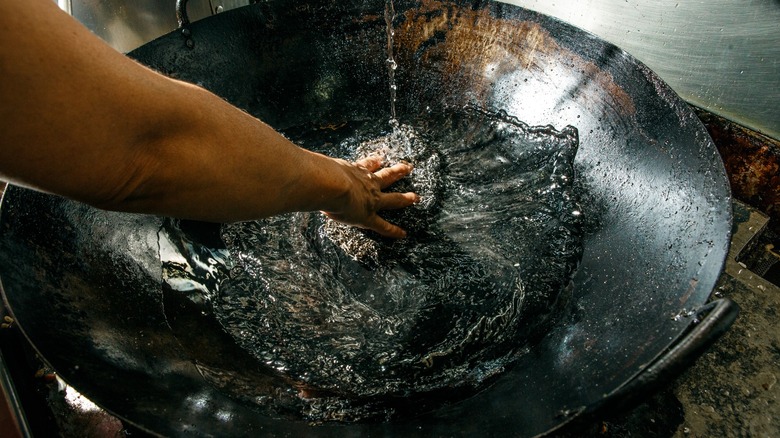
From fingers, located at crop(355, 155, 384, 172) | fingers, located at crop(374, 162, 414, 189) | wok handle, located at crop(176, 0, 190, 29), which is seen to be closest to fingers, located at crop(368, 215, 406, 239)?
fingers, located at crop(374, 162, 414, 189)

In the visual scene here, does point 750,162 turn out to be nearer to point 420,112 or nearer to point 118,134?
point 420,112

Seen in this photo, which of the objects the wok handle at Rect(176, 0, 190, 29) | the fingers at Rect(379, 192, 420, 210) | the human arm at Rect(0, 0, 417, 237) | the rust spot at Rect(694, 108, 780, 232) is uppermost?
the wok handle at Rect(176, 0, 190, 29)

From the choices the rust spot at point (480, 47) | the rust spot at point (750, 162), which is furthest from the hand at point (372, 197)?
the rust spot at point (750, 162)

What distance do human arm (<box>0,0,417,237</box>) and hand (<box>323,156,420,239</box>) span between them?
1.26ft

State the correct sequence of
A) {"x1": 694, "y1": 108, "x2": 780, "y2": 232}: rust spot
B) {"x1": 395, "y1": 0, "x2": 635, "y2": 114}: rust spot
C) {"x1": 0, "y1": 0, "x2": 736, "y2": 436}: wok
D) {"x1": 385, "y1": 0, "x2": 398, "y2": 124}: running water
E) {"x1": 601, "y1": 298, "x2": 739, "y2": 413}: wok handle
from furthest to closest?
{"x1": 385, "y1": 0, "x2": 398, "y2": 124}: running water < {"x1": 694, "y1": 108, "x2": 780, "y2": 232}: rust spot < {"x1": 395, "y1": 0, "x2": 635, "y2": 114}: rust spot < {"x1": 0, "y1": 0, "x2": 736, "y2": 436}: wok < {"x1": 601, "y1": 298, "x2": 739, "y2": 413}: wok handle

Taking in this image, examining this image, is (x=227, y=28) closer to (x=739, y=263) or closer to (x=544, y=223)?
(x=544, y=223)

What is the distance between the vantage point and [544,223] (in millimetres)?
1930

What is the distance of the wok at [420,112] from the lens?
4.15 feet

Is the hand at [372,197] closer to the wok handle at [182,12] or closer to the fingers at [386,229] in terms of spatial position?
the fingers at [386,229]

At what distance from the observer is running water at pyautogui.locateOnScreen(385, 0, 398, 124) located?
99.0 inches

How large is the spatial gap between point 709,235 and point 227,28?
231 cm

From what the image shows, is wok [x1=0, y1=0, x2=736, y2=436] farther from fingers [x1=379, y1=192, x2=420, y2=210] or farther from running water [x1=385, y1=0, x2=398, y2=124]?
fingers [x1=379, y1=192, x2=420, y2=210]

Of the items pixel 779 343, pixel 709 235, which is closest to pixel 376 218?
pixel 709 235

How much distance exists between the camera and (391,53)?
2.60 meters
